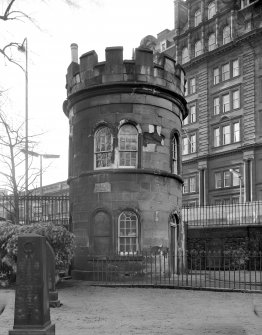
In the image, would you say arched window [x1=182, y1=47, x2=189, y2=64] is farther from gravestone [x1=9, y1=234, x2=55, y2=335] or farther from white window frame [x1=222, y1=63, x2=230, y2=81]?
gravestone [x1=9, y1=234, x2=55, y2=335]

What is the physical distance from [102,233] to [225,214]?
35.0 feet

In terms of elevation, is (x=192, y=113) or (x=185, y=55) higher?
(x=185, y=55)

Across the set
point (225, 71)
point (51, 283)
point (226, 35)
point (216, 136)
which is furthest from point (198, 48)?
point (51, 283)

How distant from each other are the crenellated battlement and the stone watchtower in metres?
0.04

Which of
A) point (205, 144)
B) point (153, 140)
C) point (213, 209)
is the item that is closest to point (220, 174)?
point (205, 144)

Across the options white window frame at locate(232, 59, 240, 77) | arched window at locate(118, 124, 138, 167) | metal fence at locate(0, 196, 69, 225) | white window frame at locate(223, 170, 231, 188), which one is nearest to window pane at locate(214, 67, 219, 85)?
white window frame at locate(232, 59, 240, 77)

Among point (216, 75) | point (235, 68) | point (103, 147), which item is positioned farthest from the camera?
point (216, 75)

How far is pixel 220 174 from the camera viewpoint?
4641cm

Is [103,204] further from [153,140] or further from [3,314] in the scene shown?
[3,314]

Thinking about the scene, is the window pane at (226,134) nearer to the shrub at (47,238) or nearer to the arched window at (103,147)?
the arched window at (103,147)

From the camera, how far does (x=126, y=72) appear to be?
59.4ft

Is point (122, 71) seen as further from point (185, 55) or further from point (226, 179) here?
point (185, 55)

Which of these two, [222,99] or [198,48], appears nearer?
[222,99]

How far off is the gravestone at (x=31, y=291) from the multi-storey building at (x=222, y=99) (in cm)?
3436
